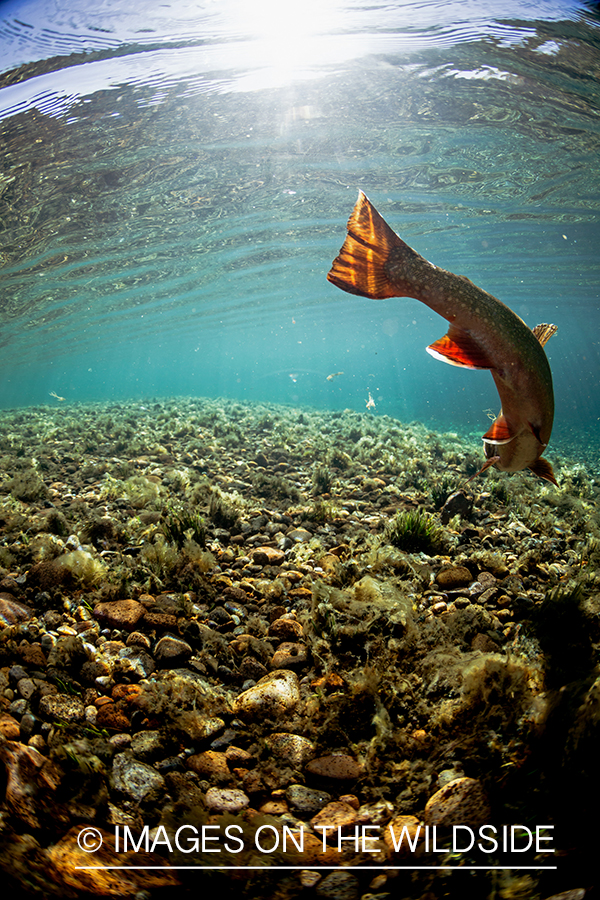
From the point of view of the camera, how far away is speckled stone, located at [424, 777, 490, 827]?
1.58 m

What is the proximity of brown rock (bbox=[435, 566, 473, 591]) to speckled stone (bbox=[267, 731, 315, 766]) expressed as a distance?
2.08 m

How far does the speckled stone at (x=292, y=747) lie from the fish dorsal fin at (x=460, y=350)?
6.75 ft

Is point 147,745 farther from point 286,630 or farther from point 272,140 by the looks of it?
point 272,140

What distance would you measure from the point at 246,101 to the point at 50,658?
1167cm

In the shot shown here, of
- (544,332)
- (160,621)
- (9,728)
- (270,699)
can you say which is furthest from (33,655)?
(544,332)

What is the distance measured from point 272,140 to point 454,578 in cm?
1316

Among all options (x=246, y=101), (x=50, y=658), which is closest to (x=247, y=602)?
(x=50, y=658)

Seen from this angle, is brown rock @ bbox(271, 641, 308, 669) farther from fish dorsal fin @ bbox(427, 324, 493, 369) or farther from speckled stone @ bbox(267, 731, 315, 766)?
fish dorsal fin @ bbox(427, 324, 493, 369)

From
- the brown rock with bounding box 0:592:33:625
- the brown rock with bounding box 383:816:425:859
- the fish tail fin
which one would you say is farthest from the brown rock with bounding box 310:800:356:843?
the brown rock with bounding box 0:592:33:625

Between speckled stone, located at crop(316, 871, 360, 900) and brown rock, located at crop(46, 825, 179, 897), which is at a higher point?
brown rock, located at crop(46, 825, 179, 897)

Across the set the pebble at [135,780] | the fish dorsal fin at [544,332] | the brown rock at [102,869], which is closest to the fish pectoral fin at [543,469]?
the fish dorsal fin at [544,332]

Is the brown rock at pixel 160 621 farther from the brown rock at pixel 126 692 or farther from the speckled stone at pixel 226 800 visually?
the speckled stone at pixel 226 800

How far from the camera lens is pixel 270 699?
2.53 meters

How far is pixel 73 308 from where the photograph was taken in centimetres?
2767
